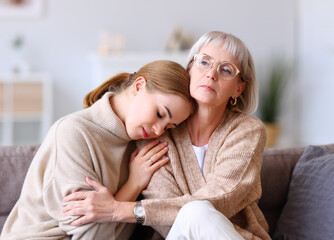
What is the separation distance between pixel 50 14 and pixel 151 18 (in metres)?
1.21

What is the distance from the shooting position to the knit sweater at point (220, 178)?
173cm

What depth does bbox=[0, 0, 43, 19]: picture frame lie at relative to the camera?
17.6 ft

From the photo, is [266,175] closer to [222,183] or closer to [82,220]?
[222,183]

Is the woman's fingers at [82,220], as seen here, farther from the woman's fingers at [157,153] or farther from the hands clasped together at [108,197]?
the woman's fingers at [157,153]

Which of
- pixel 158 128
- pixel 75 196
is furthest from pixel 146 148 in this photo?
pixel 75 196

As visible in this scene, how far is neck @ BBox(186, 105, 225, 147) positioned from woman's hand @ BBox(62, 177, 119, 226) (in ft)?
1.59

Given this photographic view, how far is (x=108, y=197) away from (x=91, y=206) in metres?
0.08

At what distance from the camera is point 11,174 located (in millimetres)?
1985

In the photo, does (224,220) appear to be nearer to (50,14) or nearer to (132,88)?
(132,88)

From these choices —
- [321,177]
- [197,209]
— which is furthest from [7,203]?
[321,177]

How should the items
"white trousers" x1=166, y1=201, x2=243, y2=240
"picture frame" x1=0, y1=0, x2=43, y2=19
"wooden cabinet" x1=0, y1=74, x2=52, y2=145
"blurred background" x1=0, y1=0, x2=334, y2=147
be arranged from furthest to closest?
1. "picture frame" x1=0, y1=0, x2=43, y2=19
2. "blurred background" x1=0, y1=0, x2=334, y2=147
3. "wooden cabinet" x1=0, y1=74, x2=52, y2=145
4. "white trousers" x1=166, y1=201, x2=243, y2=240

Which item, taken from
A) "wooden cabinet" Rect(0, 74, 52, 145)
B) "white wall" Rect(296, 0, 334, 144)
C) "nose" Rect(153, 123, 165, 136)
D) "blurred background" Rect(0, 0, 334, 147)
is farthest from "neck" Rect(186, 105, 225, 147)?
"white wall" Rect(296, 0, 334, 144)

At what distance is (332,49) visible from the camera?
536 centimetres

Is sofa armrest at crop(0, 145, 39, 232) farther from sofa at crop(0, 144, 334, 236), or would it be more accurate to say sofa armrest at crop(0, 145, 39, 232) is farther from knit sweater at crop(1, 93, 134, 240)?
knit sweater at crop(1, 93, 134, 240)
